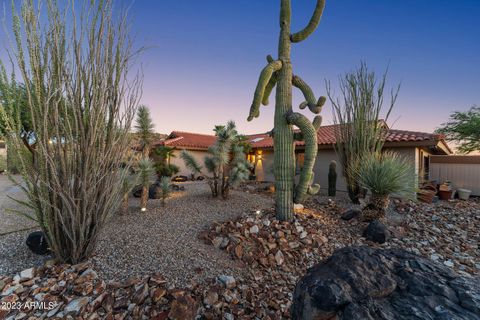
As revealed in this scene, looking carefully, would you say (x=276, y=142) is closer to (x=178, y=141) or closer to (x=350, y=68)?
(x=350, y=68)

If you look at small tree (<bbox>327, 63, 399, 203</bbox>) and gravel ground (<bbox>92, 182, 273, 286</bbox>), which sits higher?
small tree (<bbox>327, 63, 399, 203</bbox>)

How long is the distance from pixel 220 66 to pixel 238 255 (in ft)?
22.3

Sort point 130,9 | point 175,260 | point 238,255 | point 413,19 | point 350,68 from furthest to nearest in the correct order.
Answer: point 350,68
point 413,19
point 238,255
point 175,260
point 130,9

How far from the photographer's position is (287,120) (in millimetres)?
4145

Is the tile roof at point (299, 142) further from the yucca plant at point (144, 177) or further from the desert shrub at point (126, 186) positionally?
the desert shrub at point (126, 186)

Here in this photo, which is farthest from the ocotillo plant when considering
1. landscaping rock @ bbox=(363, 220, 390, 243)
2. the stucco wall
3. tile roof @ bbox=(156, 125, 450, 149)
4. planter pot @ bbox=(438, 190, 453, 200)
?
planter pot @ bbox=(438, 190, 453, 200)

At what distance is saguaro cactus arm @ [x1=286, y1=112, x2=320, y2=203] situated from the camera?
3.85 metres

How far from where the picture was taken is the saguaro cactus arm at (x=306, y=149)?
3.85 meters

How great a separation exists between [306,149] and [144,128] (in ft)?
16.2

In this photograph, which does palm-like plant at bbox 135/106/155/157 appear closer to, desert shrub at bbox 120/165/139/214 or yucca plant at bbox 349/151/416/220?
desert shrub at bbox 120/165/139/214

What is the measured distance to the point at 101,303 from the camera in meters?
1.92

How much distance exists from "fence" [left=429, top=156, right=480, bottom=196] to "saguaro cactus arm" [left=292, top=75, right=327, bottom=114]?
9267 mm

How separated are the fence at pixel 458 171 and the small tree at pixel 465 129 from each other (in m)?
9.33

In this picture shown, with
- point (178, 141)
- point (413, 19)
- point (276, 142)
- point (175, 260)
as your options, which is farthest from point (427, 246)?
point (178, 141)
